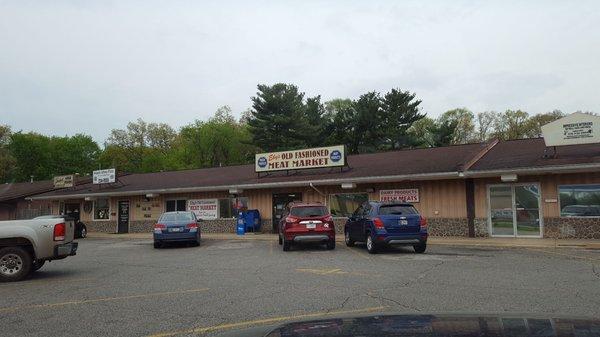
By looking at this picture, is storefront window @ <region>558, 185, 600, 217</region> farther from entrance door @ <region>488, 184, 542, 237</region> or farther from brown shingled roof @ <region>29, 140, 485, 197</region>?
brown shingled roof @ <region>29, 140, 485, 197</region>

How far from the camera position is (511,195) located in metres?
20.0

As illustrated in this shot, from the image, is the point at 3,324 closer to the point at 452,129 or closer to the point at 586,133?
the point at 586,133

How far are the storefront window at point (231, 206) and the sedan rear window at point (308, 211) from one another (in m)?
10.7

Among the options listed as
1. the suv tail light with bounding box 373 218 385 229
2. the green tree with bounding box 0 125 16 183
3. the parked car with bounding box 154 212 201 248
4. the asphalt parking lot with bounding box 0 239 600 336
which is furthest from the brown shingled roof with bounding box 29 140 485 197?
the green tree with bounding box 0 125 16 183

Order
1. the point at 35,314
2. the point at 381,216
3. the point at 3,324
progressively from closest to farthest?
the point at 3,324 < the point at 35,314 < the point at 381,216

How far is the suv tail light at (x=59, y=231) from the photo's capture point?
11562 mm

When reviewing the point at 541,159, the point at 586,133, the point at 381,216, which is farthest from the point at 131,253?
the point at 586,133

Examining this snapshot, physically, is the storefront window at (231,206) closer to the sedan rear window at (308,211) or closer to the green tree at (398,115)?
the sedan rear window at (308,211)

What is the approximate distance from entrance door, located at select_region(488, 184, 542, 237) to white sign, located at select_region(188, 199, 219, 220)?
48.1 feet

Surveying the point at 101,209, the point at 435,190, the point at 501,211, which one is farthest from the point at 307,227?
the point at 101,209

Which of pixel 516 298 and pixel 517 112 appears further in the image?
pixel 517 112

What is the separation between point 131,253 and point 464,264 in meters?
11.2

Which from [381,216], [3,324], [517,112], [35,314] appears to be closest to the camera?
[3,324]

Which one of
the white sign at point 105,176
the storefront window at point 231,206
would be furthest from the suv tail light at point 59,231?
the white sign at point 105,176
